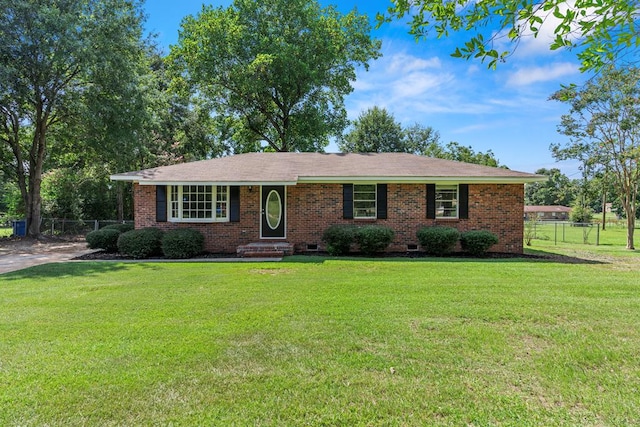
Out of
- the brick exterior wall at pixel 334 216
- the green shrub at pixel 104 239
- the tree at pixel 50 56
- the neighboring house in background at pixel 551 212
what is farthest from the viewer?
the neighboring house in background at pixel 551 212

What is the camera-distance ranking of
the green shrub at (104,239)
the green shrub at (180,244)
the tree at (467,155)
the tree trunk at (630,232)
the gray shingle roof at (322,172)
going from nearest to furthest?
1. the green shrub at (180,244)
2. the gray shingle roof at (322,172)
3. the green shrub at (104,239)
4. the tree trunk at (630,232)
5. the tree at (467,155)

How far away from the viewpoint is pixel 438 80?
13211mm

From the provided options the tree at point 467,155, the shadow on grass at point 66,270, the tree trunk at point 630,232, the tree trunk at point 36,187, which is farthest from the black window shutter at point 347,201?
the tree at point 467,155

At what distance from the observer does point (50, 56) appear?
14094mm

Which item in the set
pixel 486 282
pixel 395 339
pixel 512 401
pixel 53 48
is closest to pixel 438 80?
pixel 486 282

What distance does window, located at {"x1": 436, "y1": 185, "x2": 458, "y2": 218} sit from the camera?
1226cm

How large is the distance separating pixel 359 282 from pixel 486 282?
254cm

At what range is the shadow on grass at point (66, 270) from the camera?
7.76 metres

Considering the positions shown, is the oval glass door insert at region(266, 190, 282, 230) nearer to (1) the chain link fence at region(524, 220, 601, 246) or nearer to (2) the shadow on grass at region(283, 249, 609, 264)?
(2) the shadow on grass at region(283, 249, 609, 264)

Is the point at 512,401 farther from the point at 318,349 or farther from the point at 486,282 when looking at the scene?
the point at 486,282

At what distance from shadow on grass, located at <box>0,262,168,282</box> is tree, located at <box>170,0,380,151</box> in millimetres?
15198

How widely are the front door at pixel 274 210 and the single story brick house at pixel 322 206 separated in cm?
4

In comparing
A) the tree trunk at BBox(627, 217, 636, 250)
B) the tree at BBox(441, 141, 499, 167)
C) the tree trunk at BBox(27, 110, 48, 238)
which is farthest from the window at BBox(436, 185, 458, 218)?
the tree at BBox(441, 141, 499, 167)

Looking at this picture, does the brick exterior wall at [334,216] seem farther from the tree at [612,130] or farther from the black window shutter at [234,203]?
the tree at [612,130]
